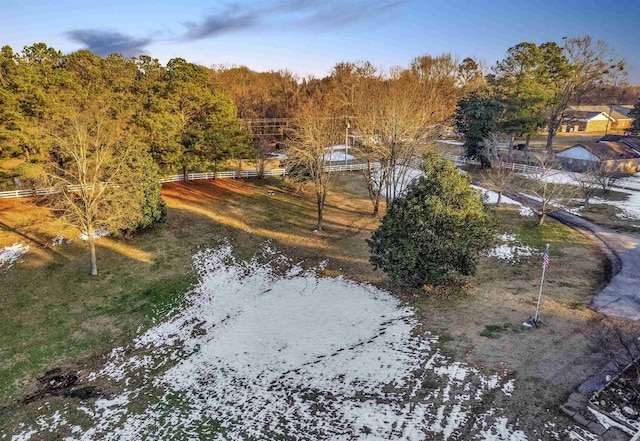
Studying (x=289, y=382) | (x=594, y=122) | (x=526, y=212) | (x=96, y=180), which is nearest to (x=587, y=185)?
(x=526, y=212)

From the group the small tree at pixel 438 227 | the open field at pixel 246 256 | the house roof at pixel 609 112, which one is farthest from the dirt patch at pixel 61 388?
the house roof at pixel 609 112

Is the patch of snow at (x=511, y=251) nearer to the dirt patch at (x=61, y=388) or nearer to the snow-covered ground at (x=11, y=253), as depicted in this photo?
the dirt patch at (x=61, y=388)

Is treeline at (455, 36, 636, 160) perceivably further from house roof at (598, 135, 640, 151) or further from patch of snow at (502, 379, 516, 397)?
patch of snow at (502, 379, 516, 397)

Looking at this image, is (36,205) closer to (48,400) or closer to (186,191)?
(186,191)

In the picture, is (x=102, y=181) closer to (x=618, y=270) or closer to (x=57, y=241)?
(x=57, y=241)

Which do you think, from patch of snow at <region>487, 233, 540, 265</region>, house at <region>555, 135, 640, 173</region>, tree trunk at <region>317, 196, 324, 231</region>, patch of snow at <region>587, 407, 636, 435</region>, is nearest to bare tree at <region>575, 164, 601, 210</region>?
house at <region>555, 135, 640, 173</region>

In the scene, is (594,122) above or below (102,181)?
above

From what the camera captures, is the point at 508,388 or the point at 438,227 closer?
the point at 508,388

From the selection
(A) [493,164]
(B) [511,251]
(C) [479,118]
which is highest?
(C) [479,118]
